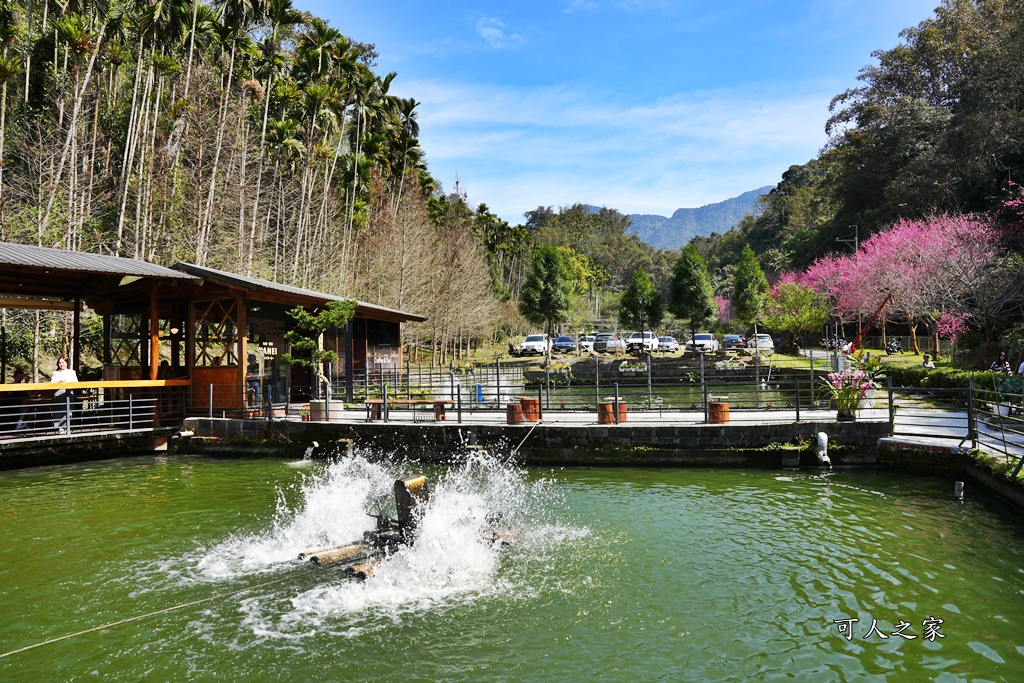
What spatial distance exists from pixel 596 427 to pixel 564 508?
3946mm

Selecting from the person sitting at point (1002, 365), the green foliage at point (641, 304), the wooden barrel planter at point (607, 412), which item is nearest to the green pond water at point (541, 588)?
the wooden barrel planter at point (607, 412)

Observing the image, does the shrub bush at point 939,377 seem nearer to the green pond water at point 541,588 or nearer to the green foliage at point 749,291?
the green pond water at point 541,588

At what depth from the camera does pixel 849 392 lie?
13695mm

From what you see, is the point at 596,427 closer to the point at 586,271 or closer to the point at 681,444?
the point at 681,444

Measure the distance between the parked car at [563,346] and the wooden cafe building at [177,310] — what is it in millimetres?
27747

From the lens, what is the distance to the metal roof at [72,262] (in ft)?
46.3

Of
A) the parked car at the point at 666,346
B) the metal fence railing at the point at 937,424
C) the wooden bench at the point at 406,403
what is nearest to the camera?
the metal fence railing at the point at 937,424

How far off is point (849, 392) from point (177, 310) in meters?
18.7

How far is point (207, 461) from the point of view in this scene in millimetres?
15875

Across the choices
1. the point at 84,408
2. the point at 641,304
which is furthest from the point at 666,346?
the point at 84,408

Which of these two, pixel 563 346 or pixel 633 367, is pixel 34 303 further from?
pixel 563 346

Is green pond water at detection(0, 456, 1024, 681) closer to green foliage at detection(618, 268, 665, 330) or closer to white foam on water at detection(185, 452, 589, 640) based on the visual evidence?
white foam on water at detection(185, 452, 589, 640)

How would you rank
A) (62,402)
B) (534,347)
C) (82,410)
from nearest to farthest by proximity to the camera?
(62,402) < (82,410) < (534,347)

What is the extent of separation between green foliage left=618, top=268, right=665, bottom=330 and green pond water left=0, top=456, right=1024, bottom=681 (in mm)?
39086
